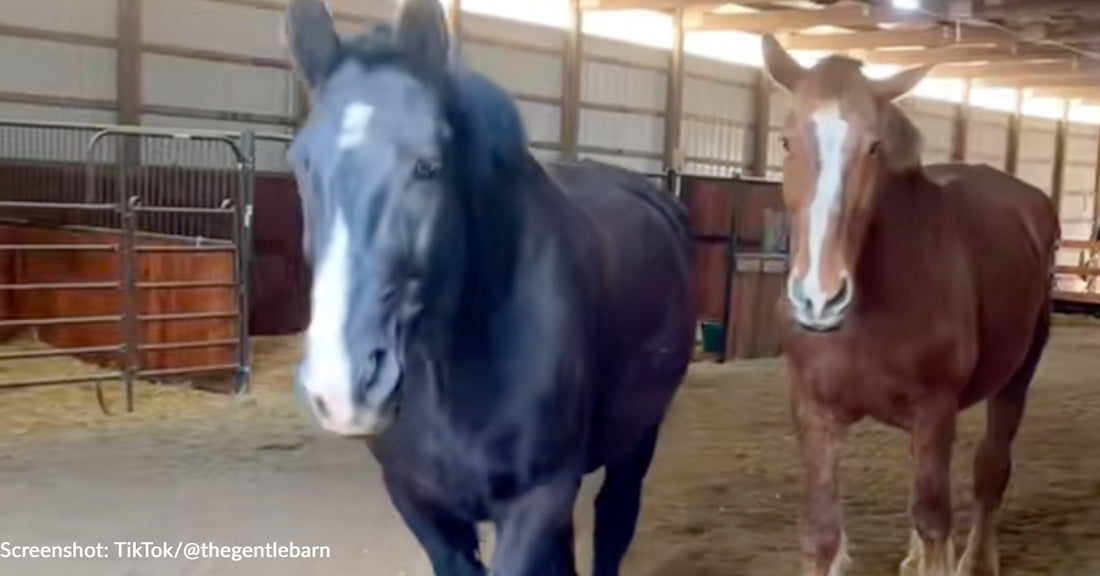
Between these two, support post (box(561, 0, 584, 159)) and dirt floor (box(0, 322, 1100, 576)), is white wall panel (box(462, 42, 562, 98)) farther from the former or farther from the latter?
dirt floor (box(0, 322, 1100, 576))

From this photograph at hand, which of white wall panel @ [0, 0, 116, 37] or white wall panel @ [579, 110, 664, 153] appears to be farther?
white wall panel @ [579, 110, 664, 153]

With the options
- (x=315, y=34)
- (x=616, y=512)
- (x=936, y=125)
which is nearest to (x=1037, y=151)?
(x=936, y=125)

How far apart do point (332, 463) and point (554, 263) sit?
Result: 313cm

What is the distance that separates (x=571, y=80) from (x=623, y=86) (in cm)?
88

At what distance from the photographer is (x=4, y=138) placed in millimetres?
8141

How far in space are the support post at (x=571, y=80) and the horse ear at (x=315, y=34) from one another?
410 inches

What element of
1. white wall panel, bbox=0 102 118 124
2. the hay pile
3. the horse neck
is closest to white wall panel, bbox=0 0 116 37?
white wall panel, bbox=0 102 118 124

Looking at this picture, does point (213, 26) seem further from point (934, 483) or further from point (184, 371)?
point (934, 483)

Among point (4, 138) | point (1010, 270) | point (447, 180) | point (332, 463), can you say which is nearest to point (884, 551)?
point (1010, 270)

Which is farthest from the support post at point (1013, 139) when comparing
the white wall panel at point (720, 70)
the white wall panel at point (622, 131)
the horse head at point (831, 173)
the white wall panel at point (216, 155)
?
the horse head at point (831, 173)

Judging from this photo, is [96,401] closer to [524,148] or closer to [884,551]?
[884,551]

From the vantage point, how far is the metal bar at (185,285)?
5.76 m

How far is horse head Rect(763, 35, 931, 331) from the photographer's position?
223 cm

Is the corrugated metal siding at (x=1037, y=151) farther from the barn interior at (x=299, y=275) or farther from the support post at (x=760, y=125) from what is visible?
the support post at (x=760, y=125)
